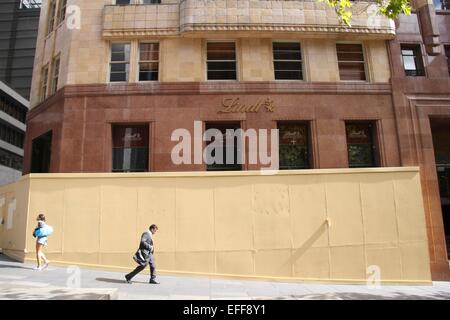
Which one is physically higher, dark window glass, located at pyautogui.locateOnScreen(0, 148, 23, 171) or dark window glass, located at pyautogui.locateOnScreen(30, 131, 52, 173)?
dark window glass, located at pyautogui.locateOnScreen(0, 148, 23, 171)

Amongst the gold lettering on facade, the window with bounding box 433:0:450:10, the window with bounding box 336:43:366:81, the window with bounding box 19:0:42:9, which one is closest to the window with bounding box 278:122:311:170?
the gold lettering on facade

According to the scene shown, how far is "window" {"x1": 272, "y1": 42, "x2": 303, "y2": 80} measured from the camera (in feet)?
59.0

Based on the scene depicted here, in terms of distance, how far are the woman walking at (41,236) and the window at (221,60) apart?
31.8 feet

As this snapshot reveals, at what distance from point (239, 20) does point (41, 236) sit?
12.4m

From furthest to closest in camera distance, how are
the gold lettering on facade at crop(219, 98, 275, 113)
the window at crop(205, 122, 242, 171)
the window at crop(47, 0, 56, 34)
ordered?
1. the window at crop(47, 0, 56, 34)
2. the gold lettering on facade at crop(219, 98, 275, 113)
3. the window at crop(205, 122, 242, 171)

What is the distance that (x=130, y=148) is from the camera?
17156mm

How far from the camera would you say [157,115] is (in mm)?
16891

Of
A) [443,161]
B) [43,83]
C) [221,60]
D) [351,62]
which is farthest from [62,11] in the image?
[443,161]

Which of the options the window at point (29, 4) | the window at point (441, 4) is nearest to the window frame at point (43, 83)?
the window at point (441, 4)

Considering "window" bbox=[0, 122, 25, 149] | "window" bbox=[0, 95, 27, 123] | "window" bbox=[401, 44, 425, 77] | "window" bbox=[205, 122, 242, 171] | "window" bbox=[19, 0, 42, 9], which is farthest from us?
"window" bbox=[19, 0, 42, 9]

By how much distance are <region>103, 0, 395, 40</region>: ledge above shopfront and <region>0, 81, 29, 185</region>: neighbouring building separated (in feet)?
146

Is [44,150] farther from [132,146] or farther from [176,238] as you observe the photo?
[176,238]

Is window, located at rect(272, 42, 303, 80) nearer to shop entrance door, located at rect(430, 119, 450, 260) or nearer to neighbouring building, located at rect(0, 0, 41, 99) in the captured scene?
shop entrance door, located at rect(430, 119, 450, 260)

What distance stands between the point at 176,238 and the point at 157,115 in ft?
20.8
